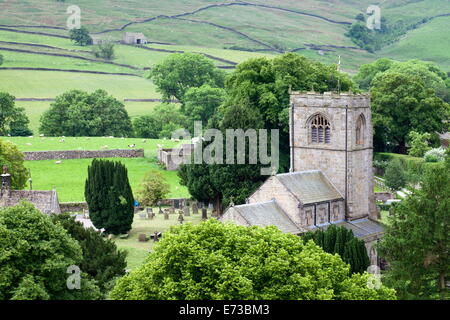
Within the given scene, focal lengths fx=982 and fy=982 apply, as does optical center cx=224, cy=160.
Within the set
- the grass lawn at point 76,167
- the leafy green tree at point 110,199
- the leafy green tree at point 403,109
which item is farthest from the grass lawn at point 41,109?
the leafy green tree at point 110,199

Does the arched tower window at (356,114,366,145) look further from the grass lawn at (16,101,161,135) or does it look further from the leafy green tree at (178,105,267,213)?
the grass lawn at (16,101,161,135)

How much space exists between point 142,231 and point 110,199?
3523 mm

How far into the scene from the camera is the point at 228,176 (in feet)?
214

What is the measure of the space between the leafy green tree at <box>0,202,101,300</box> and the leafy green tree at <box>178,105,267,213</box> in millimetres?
26949

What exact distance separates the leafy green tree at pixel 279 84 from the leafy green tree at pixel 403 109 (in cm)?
1344

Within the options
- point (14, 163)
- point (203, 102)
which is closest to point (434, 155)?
point (14, 163)

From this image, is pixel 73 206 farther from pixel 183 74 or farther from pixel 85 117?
pixel 183 74

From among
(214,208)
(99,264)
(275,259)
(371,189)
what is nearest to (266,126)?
(214,208)

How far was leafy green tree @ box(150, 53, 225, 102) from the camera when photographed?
139375 millimetres

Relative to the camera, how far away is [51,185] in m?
79.9

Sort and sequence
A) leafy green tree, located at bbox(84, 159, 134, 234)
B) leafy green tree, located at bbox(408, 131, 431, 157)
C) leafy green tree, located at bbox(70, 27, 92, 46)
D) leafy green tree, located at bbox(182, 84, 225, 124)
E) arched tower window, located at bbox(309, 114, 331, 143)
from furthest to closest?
leafy green tree, located at bbox(70, 27, 92, 46), leafy green tree, located at bbox(182, 84, 225, 124), leafy green tree, located at bbox(408, 131, 431, 157), leafy green tree, located at bbox(84, 159, 134, 234), arched tower window, located at bbox(309, 114, 331, 143)

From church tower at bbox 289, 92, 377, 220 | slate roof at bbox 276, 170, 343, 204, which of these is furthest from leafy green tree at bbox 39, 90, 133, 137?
slate roof at bbox 276, 170, 343, 204

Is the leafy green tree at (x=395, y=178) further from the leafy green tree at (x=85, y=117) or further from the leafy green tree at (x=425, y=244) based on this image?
the leafy green tree at (x=85, y=117)

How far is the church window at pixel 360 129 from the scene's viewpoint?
5891 cm
